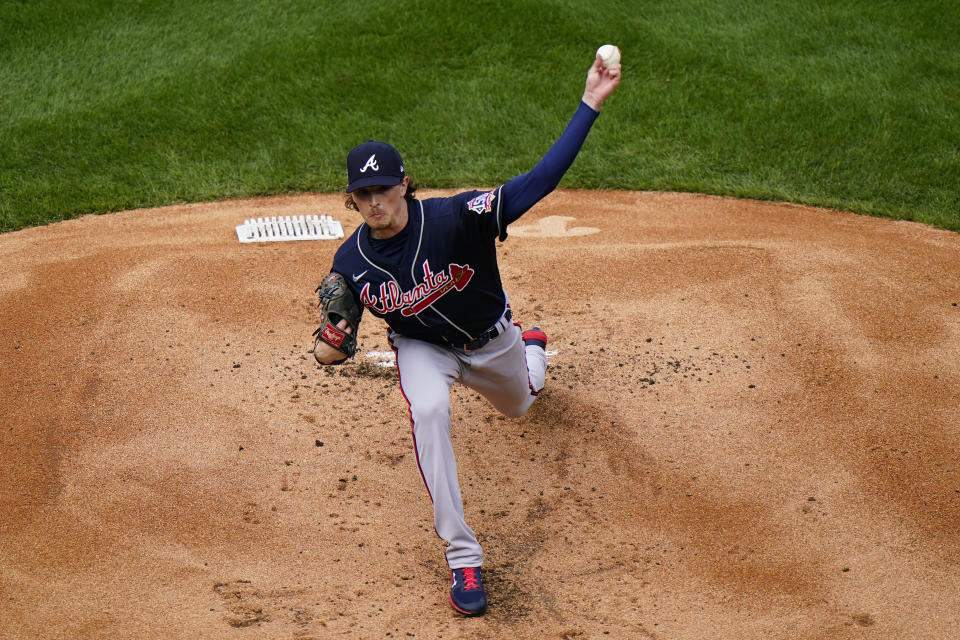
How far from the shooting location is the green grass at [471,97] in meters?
8.50

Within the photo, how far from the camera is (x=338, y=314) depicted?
408cm

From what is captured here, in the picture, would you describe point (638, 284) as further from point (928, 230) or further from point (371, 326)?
point (928, 230)

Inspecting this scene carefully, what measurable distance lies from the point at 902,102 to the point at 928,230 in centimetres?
221

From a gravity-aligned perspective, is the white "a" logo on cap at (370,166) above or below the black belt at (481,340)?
above

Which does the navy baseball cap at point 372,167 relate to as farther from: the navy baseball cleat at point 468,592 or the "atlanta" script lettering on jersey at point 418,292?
the navy baseball cleat at point 468,592

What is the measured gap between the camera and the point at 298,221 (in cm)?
764

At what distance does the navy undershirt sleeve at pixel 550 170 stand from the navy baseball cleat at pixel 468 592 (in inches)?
62.4

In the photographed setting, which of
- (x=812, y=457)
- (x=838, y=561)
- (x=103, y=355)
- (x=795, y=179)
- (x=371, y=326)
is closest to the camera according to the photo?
(x=838, y=561)

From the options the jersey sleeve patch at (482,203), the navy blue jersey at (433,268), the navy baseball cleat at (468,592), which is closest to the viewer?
the navy baseball cleat at (468,592)

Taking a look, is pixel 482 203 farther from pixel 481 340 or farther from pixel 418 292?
pixel 481 340

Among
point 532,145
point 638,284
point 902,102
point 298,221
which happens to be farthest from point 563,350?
point 902,102

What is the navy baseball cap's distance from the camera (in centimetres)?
398

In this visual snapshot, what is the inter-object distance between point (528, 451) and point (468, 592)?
1.26 m

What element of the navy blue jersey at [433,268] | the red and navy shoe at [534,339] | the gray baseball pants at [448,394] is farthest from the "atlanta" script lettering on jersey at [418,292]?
the red and navy shoe at [534,339]
